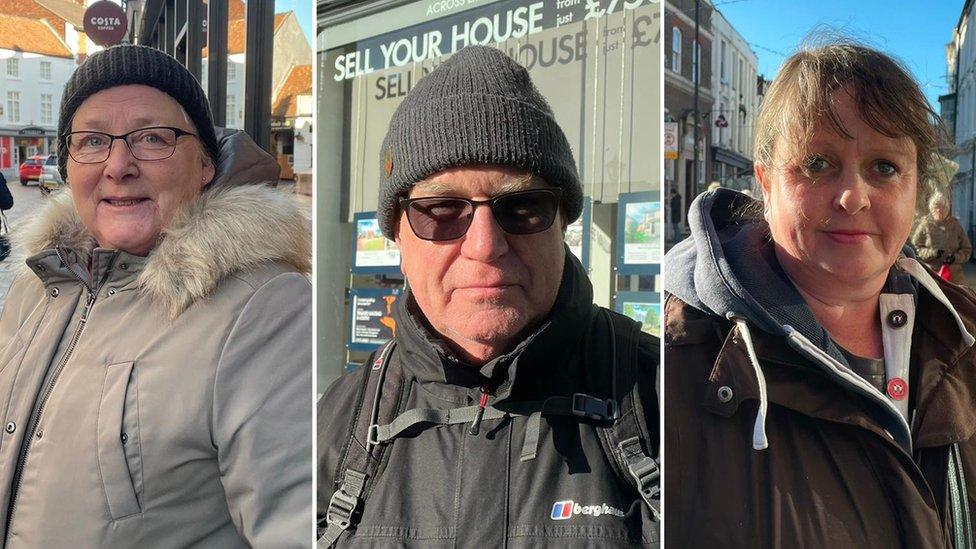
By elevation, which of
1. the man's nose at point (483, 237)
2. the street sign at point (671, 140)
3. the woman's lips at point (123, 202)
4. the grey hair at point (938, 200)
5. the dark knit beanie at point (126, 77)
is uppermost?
the dark knit beanie at point (126, 77)

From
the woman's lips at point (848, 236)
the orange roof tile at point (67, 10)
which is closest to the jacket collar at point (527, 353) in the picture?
the woman's lips at point (848, 236)

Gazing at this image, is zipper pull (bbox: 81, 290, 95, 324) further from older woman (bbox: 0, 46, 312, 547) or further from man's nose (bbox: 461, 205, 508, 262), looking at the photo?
man's nose (bbox: 461, 205, 508, 262)

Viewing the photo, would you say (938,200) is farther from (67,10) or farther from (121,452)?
(67,10)

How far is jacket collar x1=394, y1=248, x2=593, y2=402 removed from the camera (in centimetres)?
86

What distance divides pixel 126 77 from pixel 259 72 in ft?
1.70

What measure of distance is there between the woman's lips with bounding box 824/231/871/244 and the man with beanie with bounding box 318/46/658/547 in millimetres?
259

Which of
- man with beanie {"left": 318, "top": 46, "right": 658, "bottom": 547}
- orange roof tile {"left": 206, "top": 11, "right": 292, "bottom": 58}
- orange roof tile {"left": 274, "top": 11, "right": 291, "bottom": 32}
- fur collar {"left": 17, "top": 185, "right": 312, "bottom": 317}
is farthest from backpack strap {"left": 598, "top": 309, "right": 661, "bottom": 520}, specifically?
orange roof tile {"left": 206, "top": 11, "right": 292, "bottom": 58}

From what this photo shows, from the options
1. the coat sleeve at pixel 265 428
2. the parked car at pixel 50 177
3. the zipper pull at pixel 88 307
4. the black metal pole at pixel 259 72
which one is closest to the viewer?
the coat sleeve at pixel 265 428

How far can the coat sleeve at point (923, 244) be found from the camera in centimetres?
96

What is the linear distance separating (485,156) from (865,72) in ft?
1.61

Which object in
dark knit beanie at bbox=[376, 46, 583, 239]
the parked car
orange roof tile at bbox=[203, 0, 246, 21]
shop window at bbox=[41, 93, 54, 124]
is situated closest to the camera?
dark knit beanie at bbox=[376, 46, 583, 239]

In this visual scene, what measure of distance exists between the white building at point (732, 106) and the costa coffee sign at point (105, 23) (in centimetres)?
138

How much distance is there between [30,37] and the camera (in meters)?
1.80

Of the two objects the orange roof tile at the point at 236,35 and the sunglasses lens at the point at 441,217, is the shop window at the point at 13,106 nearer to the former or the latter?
the orange roof tile at the point at 236,35
